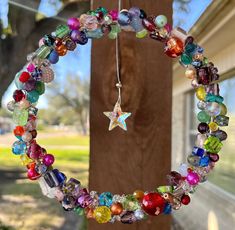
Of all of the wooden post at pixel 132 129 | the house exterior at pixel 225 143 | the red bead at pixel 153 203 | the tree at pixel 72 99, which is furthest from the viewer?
the tree at pixel 72 99

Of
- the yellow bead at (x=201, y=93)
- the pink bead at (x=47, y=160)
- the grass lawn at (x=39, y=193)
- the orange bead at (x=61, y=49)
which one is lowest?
the grass lawn at (x=39, y=193)

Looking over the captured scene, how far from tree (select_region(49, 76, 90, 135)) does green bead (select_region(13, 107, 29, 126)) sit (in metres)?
1.75

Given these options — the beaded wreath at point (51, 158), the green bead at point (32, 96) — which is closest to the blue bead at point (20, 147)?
the beaded wreath at point (51, 158)

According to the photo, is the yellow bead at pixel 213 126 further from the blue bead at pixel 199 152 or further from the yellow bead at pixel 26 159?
the yellow bead at pixel 26 159

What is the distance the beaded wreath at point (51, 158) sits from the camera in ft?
3.15

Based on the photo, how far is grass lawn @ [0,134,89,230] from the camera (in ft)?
8.33

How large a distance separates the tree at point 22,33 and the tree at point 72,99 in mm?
535

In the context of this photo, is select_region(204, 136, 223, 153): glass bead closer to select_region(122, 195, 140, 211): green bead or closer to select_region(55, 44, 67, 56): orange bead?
select_region(122, 195, 140, 211): green bead

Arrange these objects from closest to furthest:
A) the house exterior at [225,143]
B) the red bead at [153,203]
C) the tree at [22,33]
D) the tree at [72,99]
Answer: the red bead at [153,203] → the tree at [22,33] → the house exterior at [225,143] → the tree at [72,99]

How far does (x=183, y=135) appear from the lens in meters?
5.26

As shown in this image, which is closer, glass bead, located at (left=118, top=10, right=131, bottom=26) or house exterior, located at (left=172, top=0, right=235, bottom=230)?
glass bead, located at (left=118, top=10, right=131, bottom=26)

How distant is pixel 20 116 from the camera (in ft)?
3.22

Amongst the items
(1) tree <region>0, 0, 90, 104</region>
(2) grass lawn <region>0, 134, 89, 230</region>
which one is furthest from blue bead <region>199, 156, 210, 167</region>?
(2) grass lawn <region>0, 134, 89, 230</region>

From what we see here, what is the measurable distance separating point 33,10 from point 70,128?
840mm
